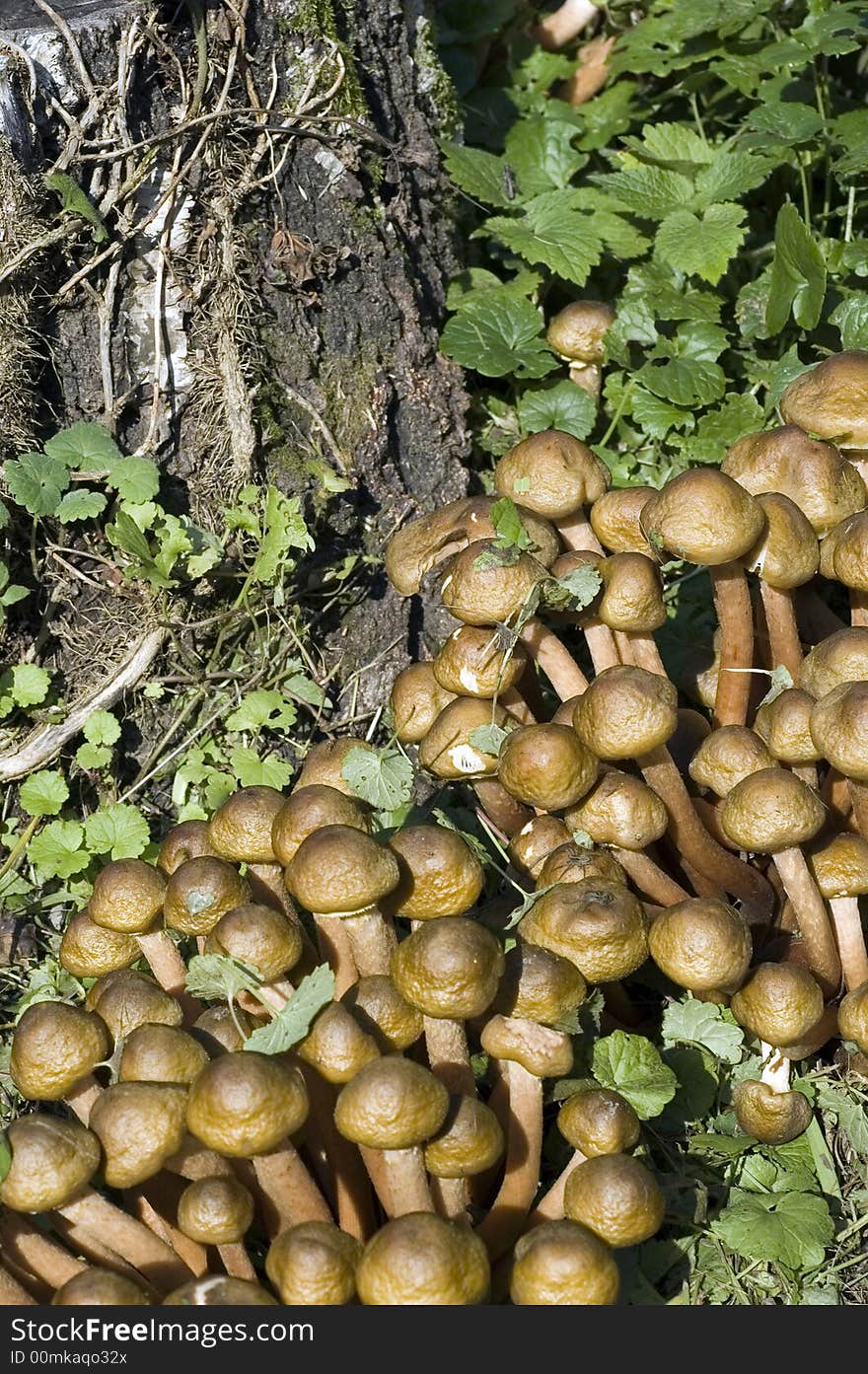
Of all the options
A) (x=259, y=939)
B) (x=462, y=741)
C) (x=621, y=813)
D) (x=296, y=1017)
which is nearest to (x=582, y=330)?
(x=462, y=741)

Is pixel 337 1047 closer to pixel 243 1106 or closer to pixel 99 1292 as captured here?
pixel 243 1106

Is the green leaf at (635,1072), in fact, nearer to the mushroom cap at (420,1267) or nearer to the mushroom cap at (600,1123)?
the mushroom cap at (600,1123)

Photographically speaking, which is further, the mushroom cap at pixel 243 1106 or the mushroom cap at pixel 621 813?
the mushroom cap at pixel 621 813

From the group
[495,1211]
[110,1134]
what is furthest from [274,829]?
[495,1211]

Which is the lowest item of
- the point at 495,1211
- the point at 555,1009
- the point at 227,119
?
the point at 495,1211

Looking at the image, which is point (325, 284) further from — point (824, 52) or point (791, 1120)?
point (791, 1120)

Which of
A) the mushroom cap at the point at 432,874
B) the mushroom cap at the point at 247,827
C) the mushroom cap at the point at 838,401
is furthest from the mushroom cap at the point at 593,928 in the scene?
the mushroom cap at the point at 838,401
